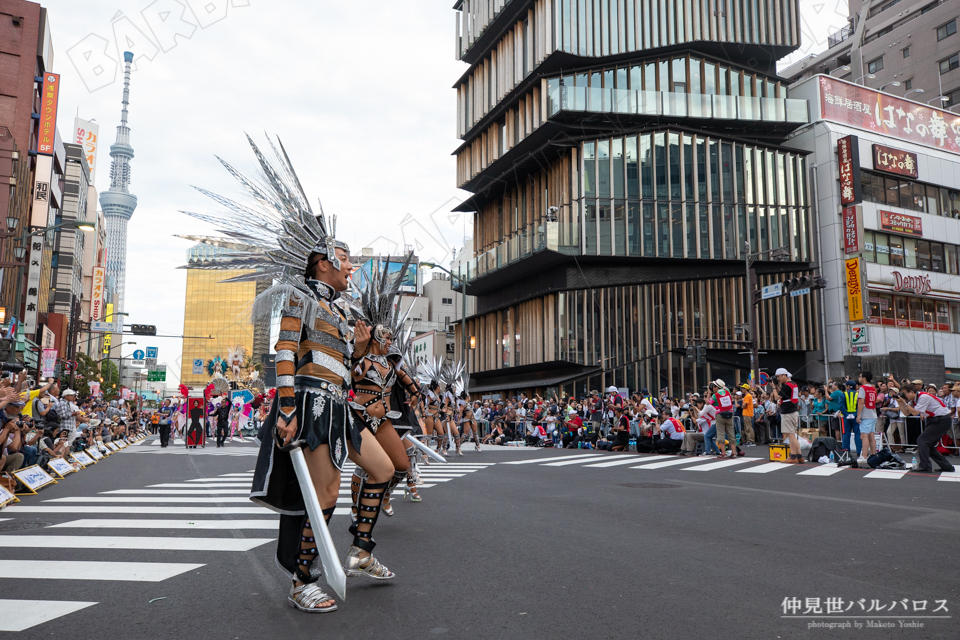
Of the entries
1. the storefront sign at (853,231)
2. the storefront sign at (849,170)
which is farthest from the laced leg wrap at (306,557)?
the storefront sign at (849,170)

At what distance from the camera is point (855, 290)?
3528 cm

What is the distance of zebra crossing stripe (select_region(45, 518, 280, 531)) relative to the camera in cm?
729

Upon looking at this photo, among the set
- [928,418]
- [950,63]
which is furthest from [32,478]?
[950,63]

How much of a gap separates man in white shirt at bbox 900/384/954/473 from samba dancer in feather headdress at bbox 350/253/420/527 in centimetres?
1024

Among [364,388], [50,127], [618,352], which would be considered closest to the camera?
[364,388]

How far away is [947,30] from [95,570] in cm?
6650

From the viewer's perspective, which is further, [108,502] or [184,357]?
[184,357]

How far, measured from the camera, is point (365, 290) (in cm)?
662

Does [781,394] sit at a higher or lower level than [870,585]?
higher

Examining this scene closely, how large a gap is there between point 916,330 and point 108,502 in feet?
136

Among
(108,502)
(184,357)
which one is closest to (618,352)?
(108,502)

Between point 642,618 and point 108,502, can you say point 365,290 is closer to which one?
point 642,618

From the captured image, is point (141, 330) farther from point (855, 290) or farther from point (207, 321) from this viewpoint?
point (207, 321)

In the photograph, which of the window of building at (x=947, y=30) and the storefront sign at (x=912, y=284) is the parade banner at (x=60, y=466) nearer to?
the storefront sign at (x=912, y=284)
